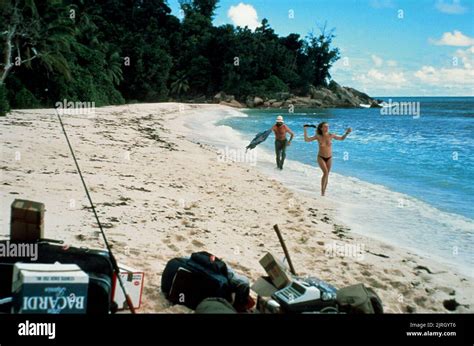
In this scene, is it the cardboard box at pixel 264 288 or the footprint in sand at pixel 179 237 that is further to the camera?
the footprint in sand at pixel 179 237

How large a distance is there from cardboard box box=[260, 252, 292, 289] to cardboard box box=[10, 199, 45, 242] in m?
1.16

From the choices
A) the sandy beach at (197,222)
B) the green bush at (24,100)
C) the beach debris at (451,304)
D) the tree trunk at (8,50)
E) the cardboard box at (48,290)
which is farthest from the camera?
the green bush at (24,100)

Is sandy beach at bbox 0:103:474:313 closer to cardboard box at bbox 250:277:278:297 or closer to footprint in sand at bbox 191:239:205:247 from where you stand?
footprint in sand at bbox 191:239:205:247

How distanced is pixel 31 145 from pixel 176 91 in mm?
25743

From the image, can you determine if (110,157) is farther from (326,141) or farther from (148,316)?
(148,316)

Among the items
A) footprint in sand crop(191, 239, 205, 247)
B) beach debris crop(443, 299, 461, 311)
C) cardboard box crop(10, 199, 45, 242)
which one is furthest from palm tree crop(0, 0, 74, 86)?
beach debris crop(443, 299, 461, 311)

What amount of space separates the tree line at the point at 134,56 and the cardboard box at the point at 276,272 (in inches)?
217

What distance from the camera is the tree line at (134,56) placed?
14.1m

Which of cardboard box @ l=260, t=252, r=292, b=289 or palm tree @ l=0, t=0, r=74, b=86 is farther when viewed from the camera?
palm tree @ l=0, t=0, r=74, b=86

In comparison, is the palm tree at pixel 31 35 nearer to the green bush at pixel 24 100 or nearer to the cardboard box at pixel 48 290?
the green bush at pixel 24 100

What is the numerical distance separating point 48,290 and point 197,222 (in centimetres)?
246

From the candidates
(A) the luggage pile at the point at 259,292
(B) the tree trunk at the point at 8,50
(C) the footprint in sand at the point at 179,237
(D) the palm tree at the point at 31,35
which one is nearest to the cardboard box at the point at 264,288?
(A) the luggage pile at the point at 259,292

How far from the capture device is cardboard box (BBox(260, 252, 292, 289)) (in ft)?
7.90

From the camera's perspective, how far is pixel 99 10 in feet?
90.2
